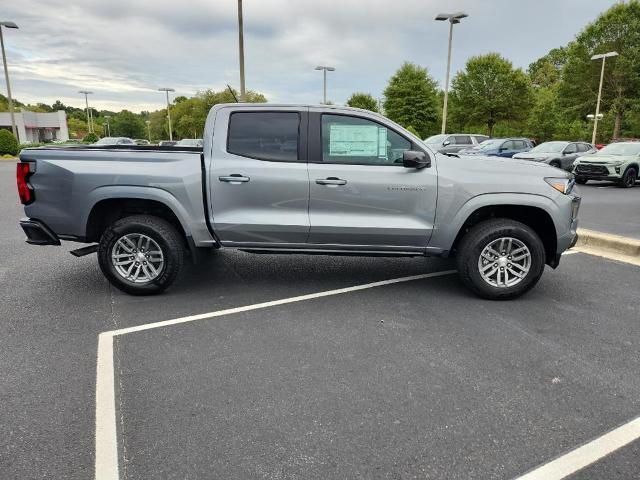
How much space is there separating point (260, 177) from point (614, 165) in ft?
47.7

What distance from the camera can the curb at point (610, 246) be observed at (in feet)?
21.3

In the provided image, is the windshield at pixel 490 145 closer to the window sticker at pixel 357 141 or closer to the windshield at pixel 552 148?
the windshield at pixel 552 148

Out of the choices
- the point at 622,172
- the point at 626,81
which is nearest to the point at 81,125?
the point at 626,81

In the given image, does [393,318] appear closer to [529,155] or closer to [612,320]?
[612,320]

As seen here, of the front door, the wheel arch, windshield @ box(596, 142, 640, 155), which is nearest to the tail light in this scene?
the front door

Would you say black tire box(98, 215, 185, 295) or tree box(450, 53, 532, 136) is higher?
tree box(450, 53, 532, 136)

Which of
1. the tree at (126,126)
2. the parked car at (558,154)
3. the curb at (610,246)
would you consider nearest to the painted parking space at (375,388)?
the curb at (610,246)

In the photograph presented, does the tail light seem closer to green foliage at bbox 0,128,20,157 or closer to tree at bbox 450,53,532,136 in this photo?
green foliage at bbox 0,128,20,157

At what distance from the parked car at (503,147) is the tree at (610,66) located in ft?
69.5

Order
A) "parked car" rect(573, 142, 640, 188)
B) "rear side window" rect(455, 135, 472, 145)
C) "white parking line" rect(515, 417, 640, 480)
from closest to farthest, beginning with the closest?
"white parking line" rect(515, 417, 640, 480), "parked car" rect(573, 142, 640, 188), "rear side window" rect(455, 135, 472, 145)

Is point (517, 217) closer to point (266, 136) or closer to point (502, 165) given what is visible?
point (502, 165)

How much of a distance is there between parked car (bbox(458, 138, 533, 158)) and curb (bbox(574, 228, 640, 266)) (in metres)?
14.1

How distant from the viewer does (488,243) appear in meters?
4.70

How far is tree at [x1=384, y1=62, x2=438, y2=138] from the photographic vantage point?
45.5 meters
